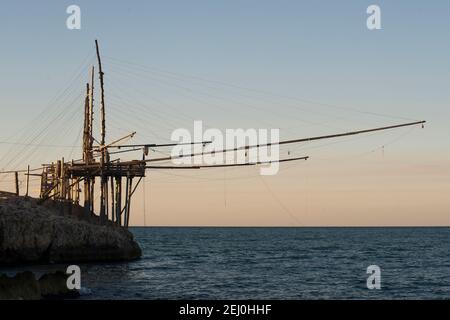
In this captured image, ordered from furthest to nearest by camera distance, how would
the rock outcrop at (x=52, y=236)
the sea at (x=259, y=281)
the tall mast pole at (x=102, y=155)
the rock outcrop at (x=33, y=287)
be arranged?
1. the tall mast pole at (x=102, y=155)
2. the rock outcrop at (x=52, y=236)
3. the sea at (x=259, y=281)
4. the rock outcrop at (x=33, y=287)

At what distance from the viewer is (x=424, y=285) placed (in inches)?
1720

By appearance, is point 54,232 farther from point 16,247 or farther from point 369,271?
point 369,271

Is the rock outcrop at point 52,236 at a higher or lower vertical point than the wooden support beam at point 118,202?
lower

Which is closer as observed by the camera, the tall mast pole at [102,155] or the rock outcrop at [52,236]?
the rock outcrop at [52,236]

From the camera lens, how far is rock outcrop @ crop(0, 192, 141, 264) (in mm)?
49062

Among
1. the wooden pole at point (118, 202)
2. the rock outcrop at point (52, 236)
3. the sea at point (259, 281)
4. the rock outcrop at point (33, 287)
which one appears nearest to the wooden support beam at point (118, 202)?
the wooden pole at point (118, 202)

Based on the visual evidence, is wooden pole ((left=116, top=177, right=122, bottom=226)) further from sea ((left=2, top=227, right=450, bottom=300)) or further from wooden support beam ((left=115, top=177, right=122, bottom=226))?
sea ((left=2, top=227, right=450, bottom=300))

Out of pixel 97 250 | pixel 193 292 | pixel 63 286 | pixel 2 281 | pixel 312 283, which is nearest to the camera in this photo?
pixel 2 281

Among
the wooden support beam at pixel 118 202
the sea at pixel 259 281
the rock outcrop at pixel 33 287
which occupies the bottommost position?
the sea at pixel 259 281

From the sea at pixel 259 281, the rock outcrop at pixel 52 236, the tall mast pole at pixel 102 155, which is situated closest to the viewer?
the sea at pixel 259 281

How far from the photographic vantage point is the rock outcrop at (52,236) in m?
49.1

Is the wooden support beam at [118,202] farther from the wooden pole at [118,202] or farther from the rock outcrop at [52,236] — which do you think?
the rock outcrop at [52,236]
